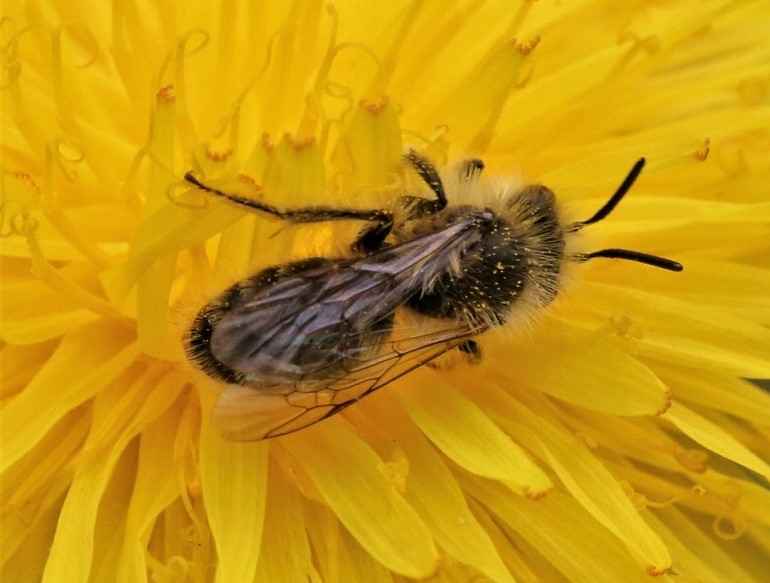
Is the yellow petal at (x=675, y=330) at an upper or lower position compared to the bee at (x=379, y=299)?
lower

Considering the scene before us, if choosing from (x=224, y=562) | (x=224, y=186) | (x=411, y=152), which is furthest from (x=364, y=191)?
(x=224, y=562)

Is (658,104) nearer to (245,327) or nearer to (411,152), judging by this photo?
(411,152)

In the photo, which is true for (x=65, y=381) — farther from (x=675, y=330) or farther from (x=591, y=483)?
(x=675, y=330)

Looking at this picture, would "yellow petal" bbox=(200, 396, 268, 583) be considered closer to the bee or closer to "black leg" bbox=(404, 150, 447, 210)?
the bee

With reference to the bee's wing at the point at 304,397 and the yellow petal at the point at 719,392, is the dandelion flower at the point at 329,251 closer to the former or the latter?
the yellow petal at the point at 719,392

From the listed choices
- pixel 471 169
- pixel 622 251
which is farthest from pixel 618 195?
pixel 471 169

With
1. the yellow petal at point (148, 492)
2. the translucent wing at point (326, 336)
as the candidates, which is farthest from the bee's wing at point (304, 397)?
the yellow petal at point (148, 492)

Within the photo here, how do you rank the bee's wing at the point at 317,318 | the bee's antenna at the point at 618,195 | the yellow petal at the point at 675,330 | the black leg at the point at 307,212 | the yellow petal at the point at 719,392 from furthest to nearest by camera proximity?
1. the yellow petal at the point at 719,392
2. the yellow petal at the point at 675,330
3. the bee's antenna at the point at 618,195
4. the black leg at the point at 307,212
5. the bee's wing at the point at 317,318
